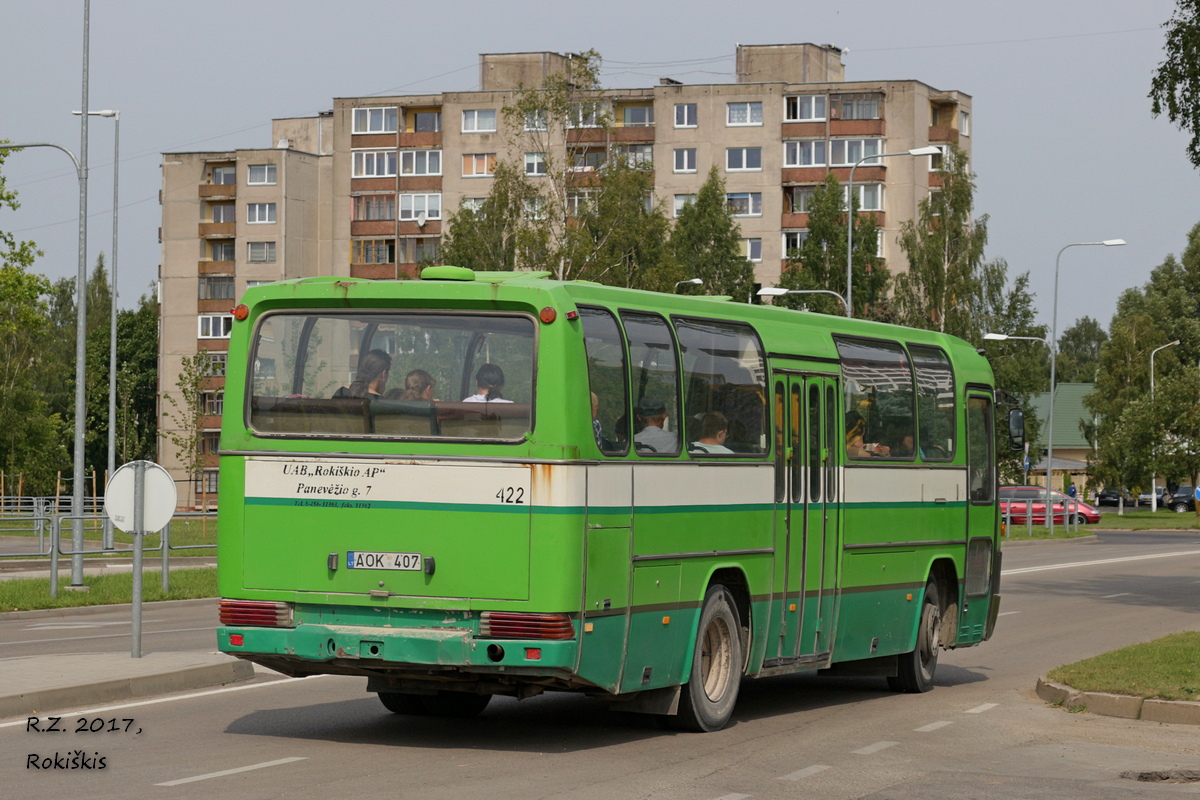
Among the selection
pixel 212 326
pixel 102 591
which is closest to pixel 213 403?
pixel 212 326

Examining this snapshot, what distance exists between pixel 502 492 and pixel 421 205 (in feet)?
302

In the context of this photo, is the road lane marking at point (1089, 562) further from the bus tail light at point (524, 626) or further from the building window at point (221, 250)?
the building window at point (221, 250)

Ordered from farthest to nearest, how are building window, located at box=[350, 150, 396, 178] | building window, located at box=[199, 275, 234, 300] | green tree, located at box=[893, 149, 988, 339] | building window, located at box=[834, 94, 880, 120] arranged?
building window, located at box=[199, 275, 234, 300] → building window, located at box=[350, 150, 396, 178] → building window, located at box=[834, 94, 880, 120] → green tree, located at box=[893, 149, 988, 339]

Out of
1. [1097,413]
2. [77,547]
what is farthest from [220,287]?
[77,547]

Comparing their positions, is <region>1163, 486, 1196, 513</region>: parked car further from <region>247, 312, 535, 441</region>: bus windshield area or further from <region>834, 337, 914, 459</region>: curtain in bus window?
<region>247, 312, 535, 441</region>: bus windshield area

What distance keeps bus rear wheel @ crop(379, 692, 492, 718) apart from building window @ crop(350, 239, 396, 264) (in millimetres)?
90340

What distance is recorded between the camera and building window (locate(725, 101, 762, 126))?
320 ft

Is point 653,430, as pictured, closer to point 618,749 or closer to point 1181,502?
point 618,749

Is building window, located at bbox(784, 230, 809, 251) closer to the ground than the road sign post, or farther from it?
farther from it

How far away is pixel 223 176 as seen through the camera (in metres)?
107

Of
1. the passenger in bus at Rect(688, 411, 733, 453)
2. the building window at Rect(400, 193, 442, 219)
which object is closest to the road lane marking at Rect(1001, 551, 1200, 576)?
the passenger in bus at Rect(688, 411, 733, 453)

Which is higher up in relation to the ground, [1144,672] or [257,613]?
[257,613]

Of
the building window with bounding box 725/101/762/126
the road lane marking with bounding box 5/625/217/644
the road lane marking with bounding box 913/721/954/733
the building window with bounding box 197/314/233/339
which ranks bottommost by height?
the road lane marking with bounding box 913/721/954/733

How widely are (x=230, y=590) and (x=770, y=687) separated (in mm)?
5757
